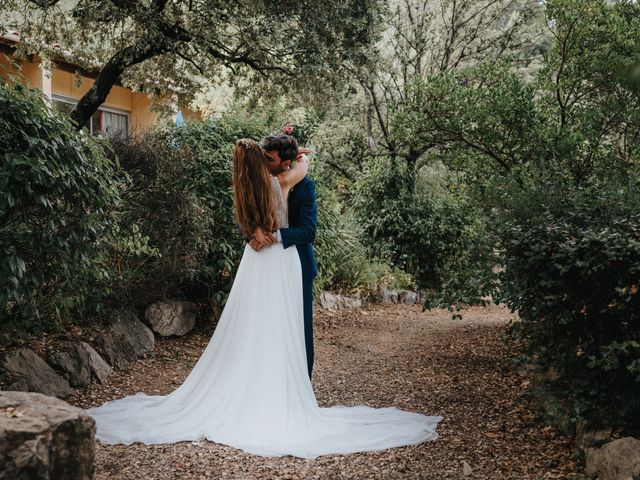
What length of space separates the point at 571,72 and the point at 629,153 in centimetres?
119

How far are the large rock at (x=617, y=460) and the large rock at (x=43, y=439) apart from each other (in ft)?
9.15

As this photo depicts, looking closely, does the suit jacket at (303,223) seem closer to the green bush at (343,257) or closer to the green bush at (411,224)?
the green bush at (343,257)

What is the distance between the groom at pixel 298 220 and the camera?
5375 mm

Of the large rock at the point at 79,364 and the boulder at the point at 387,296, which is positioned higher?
the boulder at the point at 387,296

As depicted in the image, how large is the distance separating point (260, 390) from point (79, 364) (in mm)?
1981

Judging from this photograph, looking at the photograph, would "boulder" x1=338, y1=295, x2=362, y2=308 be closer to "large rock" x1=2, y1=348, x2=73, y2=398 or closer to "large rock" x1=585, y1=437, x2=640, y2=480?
"large rock" x1=2, y1=348, x2=73, y2=398

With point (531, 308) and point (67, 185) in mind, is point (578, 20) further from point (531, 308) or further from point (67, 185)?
point (67, 185)

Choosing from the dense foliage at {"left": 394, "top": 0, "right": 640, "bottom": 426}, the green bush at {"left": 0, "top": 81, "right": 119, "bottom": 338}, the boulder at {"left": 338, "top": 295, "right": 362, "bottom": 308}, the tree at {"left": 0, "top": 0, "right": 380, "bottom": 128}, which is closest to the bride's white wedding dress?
the green bush at {"left": 0, "top": 81, "right": 119, "bottom": 338}

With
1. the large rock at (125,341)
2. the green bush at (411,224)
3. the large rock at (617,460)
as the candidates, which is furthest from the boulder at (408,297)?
the large rock at (617,460)

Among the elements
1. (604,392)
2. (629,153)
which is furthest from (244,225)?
(629,153)

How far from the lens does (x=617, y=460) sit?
3621 mm

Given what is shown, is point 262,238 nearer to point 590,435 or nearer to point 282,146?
point 282,146

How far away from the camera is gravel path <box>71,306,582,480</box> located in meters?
4.23

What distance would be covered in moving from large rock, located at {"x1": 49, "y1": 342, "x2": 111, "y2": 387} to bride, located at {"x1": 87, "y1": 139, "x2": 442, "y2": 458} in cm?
64
